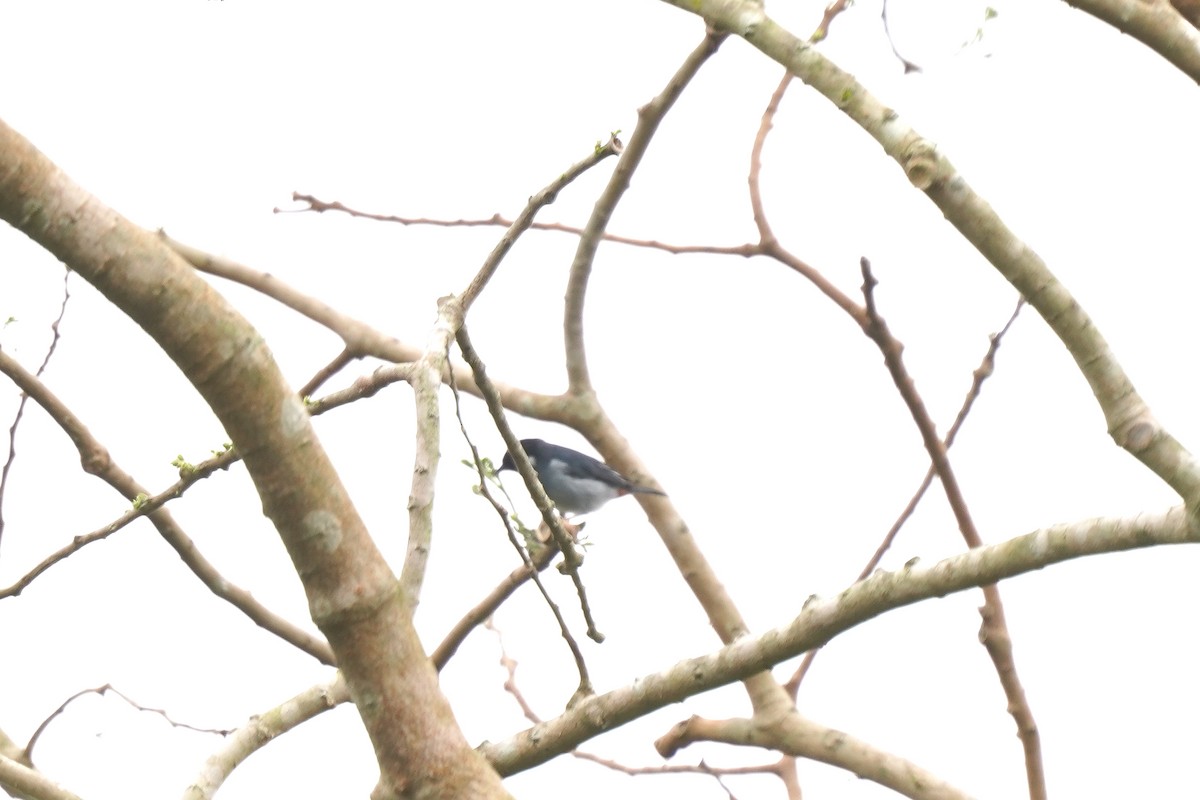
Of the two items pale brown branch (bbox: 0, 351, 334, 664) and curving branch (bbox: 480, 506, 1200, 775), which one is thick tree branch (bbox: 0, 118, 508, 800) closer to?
curving branch (bbox: 480, 506, 1200, 775)

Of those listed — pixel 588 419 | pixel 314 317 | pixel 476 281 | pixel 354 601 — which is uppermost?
pixel 314 317

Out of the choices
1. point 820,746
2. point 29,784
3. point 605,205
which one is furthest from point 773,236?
point 29,784

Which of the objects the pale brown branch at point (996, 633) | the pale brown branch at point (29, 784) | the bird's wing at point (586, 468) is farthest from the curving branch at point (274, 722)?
the bird's wing at point (586, 468)

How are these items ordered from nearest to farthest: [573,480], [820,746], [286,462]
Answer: [286,462] < [820,746] < [573,480]

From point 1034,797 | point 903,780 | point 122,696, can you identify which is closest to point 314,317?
point 122,696

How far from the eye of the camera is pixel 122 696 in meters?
3.44

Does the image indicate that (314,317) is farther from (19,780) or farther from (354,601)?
(354,601)

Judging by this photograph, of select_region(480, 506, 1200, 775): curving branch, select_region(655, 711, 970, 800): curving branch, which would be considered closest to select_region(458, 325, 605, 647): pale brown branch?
select_region(480, 506, 1200, 775): curving branch

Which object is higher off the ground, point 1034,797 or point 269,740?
point 269,740

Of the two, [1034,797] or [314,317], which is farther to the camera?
[314,317]

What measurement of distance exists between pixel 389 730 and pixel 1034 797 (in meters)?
1.75

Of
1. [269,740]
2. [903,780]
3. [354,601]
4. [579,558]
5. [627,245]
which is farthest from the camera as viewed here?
[627,245]

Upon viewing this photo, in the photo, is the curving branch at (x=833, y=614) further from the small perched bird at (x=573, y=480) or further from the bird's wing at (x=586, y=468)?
the small perched bird at (x=573, y=480)

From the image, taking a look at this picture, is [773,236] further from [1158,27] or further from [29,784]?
[29,784]
